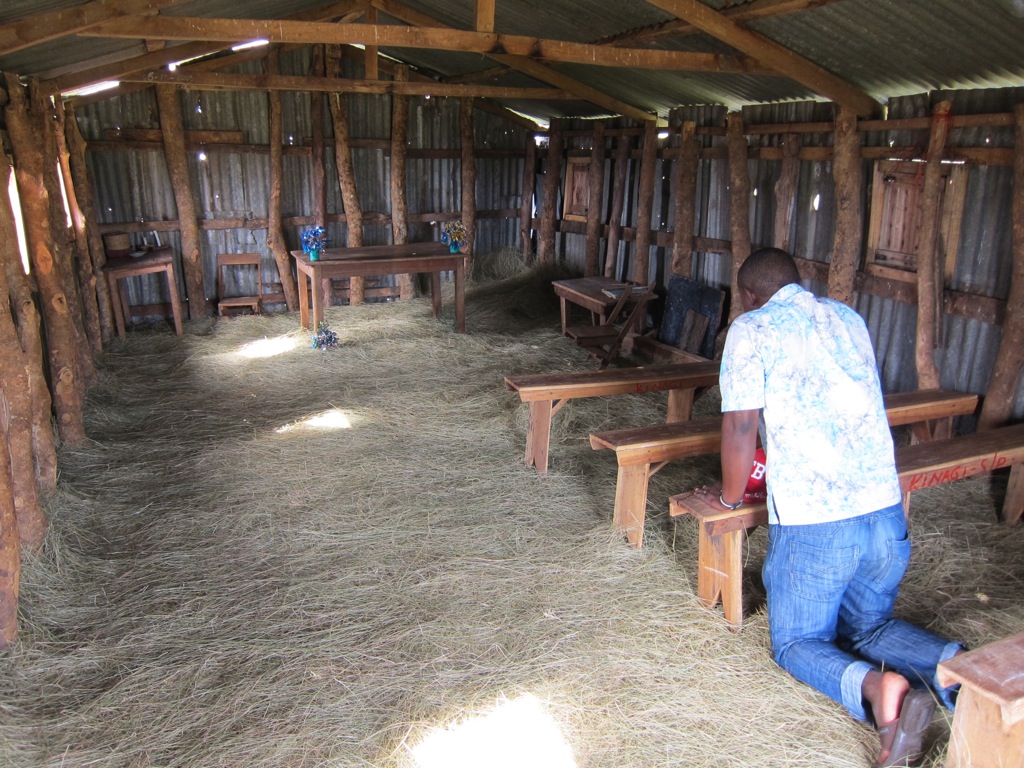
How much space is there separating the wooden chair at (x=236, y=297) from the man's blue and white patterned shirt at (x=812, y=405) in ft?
29.9

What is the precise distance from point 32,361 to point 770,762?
15.7ft

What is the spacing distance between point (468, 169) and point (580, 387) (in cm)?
758

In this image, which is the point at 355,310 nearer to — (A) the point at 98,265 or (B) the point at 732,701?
(A) the point at 98,265

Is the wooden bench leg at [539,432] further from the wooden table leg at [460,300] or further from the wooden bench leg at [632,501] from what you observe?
the wooden table leg at [460,300]

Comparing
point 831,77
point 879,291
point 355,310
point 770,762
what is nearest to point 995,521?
point 879,291

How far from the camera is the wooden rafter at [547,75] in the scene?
30.3 feet

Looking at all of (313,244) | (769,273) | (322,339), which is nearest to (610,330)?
(322,339)

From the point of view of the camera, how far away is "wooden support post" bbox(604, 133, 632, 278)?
1061 cm

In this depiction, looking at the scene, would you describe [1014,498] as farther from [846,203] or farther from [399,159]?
[399,159]

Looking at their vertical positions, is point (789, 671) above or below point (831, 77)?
below

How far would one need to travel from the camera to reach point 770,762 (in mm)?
3041

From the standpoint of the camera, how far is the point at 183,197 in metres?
10.5

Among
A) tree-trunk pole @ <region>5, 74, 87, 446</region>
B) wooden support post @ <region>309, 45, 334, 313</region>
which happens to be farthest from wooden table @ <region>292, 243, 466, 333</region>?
tree-trunk pole @ <region>5, 74, 87, 446</region>

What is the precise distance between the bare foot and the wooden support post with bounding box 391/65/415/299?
993 centimetres
